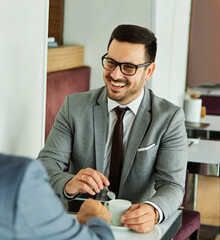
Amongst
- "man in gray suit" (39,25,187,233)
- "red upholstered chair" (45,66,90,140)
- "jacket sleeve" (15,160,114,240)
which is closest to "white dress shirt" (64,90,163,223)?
"man in gray suit" (39,25,187,233)

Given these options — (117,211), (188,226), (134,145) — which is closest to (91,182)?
(117,211)

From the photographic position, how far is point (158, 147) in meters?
2.07

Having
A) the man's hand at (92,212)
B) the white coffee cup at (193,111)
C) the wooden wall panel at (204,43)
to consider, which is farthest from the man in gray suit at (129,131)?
the wooden wall panel at (204,43)

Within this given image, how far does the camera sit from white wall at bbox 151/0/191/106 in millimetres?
4008

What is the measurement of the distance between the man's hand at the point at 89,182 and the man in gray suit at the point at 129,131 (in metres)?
0.11

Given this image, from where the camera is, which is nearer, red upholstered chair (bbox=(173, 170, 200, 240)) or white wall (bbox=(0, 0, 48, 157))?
white wall (bbox=(0, 0, 48, 157))

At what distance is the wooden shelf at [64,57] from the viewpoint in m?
3.66

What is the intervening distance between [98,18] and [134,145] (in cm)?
196

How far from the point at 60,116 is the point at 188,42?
330 cm

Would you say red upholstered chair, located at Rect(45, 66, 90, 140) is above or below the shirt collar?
below

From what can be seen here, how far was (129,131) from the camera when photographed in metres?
2.15

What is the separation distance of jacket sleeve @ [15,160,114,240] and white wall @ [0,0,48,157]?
94 centimetres

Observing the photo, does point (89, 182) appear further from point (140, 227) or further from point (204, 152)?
point (204, 152)

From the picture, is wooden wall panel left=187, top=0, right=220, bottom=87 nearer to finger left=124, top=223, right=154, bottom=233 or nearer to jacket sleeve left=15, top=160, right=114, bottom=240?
finger left=124, top=223, right=154, bottom=233
